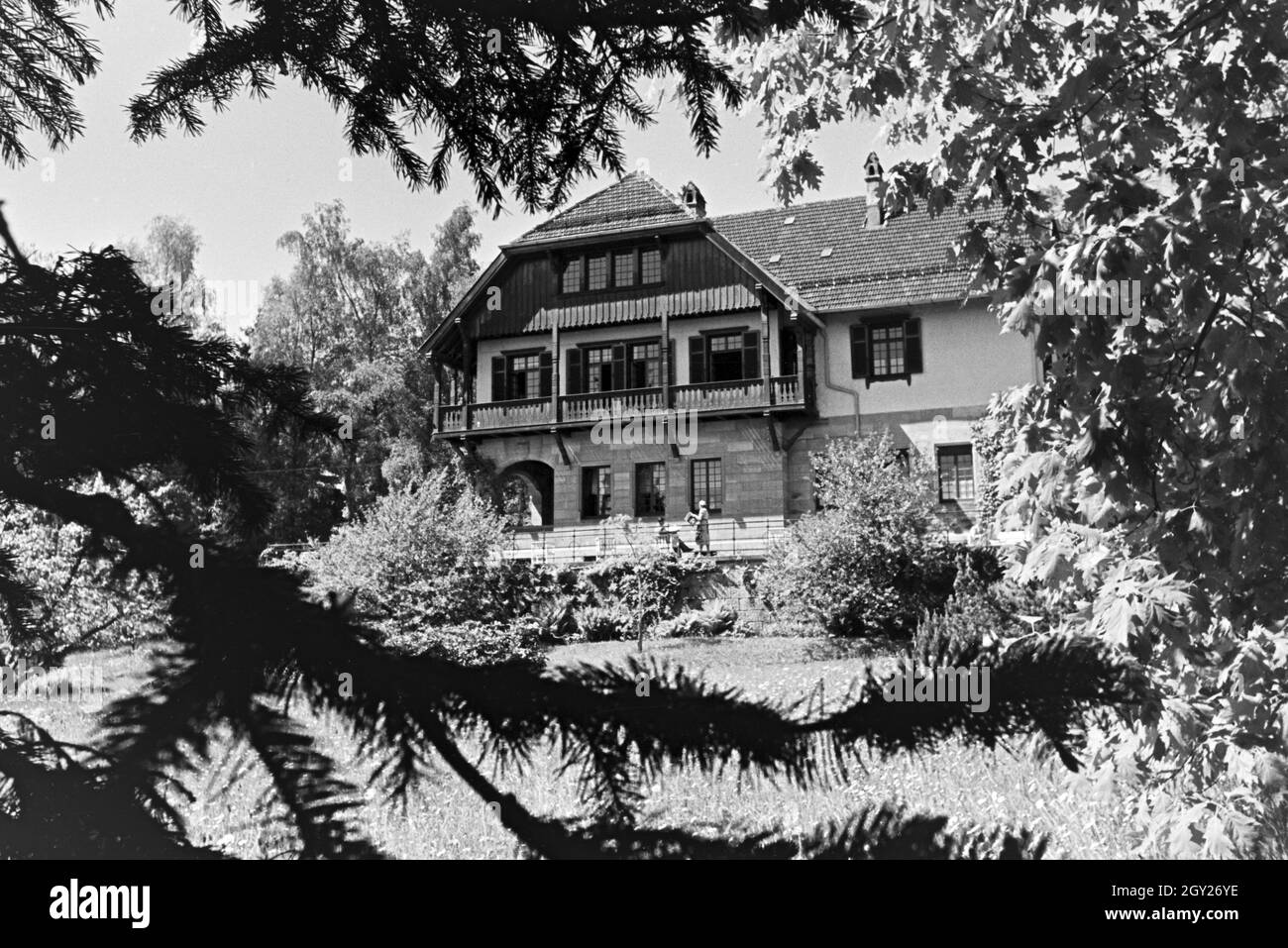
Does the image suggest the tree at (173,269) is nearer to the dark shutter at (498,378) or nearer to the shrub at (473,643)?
the shrub at (473,643)

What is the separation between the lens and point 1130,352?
338 cm

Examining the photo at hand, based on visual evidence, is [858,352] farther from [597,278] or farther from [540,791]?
[540,791]

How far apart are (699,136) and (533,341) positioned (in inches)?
757

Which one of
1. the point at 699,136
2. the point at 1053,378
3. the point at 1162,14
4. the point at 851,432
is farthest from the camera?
the point at 851,432

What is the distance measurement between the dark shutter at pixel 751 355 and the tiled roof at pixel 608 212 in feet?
57.3

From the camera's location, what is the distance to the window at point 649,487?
2006cm

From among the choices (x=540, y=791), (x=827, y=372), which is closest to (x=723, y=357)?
(x=827, y=372)

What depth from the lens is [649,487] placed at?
20.7 meters

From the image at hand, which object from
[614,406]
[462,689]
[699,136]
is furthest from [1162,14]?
[614,406]

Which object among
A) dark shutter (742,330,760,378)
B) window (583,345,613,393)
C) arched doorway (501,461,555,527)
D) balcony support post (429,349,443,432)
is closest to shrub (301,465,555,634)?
balcony support post (429,349,443,432)

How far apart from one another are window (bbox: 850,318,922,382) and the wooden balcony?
1667mm

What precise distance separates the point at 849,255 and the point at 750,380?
11.7ft

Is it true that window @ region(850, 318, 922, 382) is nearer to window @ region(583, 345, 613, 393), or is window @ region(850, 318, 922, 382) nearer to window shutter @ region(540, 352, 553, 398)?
window @ region(583, 345, 613, 393)
